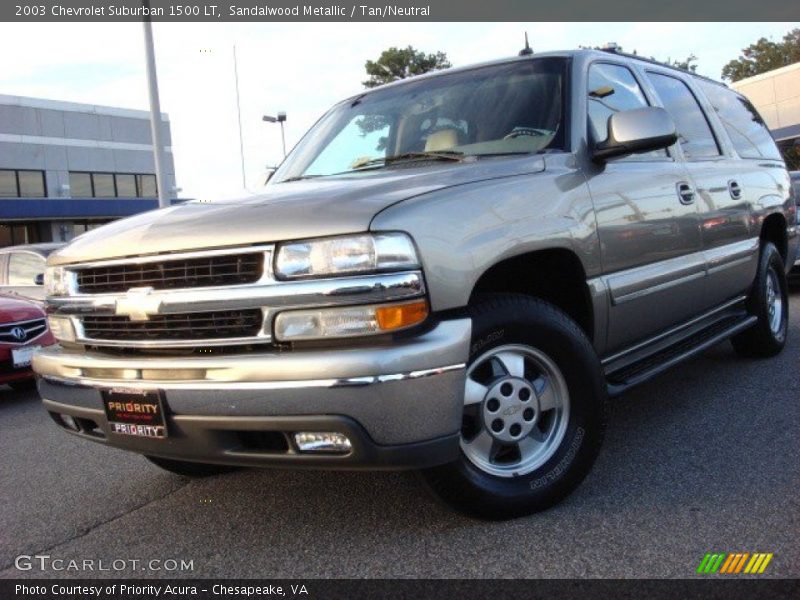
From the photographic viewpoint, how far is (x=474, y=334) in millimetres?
2742

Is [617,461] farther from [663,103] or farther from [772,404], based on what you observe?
[663,103]

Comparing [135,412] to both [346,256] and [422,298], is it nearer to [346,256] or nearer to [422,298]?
[346,256]

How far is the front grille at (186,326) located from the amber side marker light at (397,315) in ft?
1.34

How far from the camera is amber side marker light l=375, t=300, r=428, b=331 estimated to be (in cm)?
250

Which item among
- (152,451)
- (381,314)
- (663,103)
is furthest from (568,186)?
(152,451)

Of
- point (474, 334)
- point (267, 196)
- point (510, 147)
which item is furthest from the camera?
point (510, 147)

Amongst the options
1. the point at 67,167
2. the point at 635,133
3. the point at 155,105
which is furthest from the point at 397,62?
the point at 635,133

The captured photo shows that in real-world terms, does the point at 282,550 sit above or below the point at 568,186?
below

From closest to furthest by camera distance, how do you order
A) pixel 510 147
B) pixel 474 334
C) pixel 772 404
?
pixel 474 334 < pixel 510 147 < pixel 772 404

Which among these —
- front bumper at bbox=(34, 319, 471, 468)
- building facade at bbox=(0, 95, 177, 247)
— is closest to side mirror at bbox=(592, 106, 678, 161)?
front bumper at bbox=(34, 319, 471, 468)

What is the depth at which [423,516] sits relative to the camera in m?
3.07

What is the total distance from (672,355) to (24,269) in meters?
8.07

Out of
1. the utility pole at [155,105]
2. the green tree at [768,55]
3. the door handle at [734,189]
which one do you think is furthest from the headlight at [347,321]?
the green tree at [768,55]

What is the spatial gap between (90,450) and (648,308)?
3241mm
